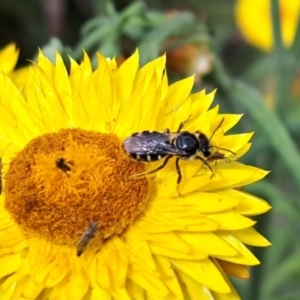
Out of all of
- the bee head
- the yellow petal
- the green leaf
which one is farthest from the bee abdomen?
the green leaf

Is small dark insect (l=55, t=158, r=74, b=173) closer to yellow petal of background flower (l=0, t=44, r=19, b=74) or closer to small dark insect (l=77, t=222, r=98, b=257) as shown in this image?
small dark insect (l=77, t=222, r=98, b=257)

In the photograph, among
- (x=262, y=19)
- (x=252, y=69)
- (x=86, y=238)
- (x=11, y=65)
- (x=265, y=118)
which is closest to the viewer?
(x=86, y=238)

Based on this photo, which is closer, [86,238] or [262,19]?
[86,238]

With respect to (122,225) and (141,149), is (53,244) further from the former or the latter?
(141,149)

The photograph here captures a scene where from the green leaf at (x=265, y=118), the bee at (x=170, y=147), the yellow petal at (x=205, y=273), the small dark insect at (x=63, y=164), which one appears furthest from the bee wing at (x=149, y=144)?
the green leaf at (x=265, y=118)

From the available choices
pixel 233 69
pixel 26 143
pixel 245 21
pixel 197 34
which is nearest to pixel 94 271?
pixel 26 143

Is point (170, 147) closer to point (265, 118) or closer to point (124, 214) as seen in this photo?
point (124, 214)

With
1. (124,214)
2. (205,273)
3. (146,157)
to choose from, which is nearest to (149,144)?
(146,157)
